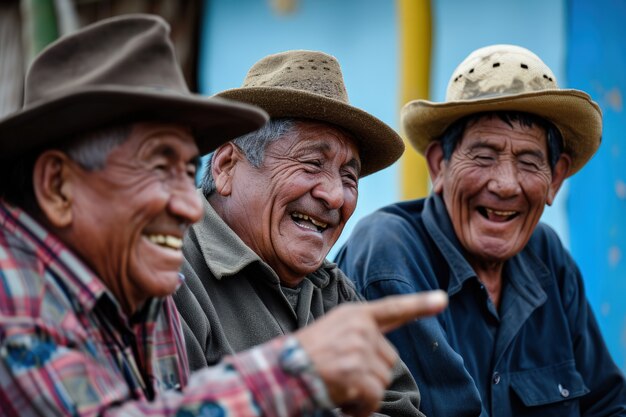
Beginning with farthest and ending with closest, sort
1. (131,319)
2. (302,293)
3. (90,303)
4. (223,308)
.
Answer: (302,293)
(223,308)
(131,319)
(90,303)

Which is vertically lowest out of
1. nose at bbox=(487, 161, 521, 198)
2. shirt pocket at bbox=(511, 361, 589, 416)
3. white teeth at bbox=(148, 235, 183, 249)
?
shirt pocket at bbox=(511, 361, 589, 416)

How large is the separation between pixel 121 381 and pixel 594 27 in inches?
163

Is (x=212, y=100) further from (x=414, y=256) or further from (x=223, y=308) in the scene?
(x=414, y=256)

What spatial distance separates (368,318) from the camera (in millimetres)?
1776

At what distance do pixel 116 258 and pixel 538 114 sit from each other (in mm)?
2436

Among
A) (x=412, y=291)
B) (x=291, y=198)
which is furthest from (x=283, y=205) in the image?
(x=412, y=291)

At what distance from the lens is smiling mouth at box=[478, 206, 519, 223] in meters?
3.88

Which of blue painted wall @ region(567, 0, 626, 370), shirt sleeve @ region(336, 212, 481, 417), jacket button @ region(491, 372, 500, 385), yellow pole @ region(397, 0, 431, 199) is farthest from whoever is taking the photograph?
blue painted wall @ region(567, 0, 626, 370)

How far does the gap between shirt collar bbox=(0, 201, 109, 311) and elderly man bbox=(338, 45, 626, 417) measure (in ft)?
5.96

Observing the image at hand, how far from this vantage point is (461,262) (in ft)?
12.5

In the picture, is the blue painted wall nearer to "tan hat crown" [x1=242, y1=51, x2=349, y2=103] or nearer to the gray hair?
"tan hat crown" [x1=242, y1=51, x2=349, y2=103]

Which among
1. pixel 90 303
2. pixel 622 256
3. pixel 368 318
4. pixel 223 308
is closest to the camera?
pixel 368 318

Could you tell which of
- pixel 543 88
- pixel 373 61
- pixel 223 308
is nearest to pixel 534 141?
pixel 543 88

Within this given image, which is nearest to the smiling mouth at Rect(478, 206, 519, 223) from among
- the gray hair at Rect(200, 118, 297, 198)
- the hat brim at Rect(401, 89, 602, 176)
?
the hat brim at Rect(401, 89, 602, 176)
